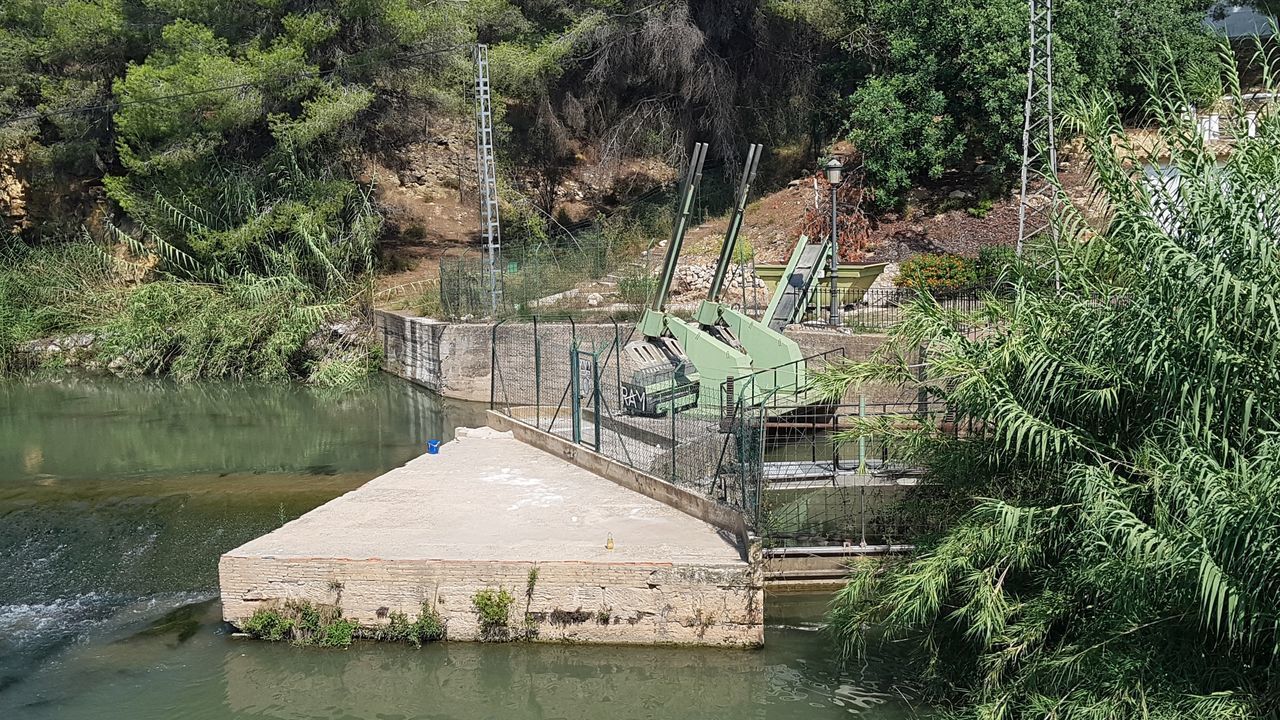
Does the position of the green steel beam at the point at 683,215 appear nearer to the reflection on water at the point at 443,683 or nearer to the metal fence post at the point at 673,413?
the metal fence post at the point at 673,413

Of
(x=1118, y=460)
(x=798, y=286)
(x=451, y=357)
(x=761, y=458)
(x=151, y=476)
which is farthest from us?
(x=451, y=357)

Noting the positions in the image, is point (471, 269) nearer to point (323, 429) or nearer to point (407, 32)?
point (323, 429)

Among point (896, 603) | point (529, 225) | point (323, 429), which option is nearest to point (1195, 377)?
point (896, 603)

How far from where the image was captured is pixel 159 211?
106 feet

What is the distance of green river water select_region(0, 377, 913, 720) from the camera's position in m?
10.8

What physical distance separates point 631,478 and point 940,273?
14.1 m

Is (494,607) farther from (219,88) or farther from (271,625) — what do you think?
(219,88)

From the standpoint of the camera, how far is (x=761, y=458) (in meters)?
12.8

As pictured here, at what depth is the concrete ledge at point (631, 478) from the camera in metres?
12.8

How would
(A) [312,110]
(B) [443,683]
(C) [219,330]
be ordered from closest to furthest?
1. (B) [443,683]
2. (C) [219,330]
3. (A) [312,110]

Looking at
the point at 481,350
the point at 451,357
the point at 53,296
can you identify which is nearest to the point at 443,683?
the point at 481,350

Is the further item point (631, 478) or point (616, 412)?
point (616, 412)

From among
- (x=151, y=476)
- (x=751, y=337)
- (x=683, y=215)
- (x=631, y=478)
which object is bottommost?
(x=151, y=476)

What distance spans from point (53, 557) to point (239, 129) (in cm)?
2055
